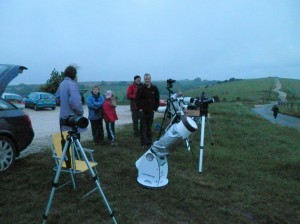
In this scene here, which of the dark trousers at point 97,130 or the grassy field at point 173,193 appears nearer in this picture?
the grassy field at point 173,193

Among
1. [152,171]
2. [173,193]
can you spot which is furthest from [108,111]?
[173,193]

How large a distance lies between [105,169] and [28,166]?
1.68 metres

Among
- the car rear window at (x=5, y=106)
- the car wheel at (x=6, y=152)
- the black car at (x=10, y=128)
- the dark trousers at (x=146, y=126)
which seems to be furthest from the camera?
the dark trousers at (x=146, y=126)

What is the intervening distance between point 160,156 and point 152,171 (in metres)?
0.32

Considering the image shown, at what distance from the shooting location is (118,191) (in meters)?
5.30

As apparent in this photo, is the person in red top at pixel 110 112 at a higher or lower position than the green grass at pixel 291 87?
higher

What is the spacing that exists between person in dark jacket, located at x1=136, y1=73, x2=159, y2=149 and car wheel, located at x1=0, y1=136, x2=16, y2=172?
3.50 m

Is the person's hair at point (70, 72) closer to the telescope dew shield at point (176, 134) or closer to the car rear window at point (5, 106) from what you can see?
the car rear window at point (5, 106)

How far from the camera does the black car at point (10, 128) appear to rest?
232 inches

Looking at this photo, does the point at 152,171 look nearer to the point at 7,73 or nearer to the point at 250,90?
the point at 7,73

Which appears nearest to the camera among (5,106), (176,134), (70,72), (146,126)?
(176,134)

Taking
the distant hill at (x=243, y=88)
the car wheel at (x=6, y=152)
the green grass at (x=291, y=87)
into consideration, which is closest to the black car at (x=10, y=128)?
the car wheel at (x=6, y=152)

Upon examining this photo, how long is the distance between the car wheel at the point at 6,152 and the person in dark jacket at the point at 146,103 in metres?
3.50

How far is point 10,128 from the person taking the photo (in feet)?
20.6
